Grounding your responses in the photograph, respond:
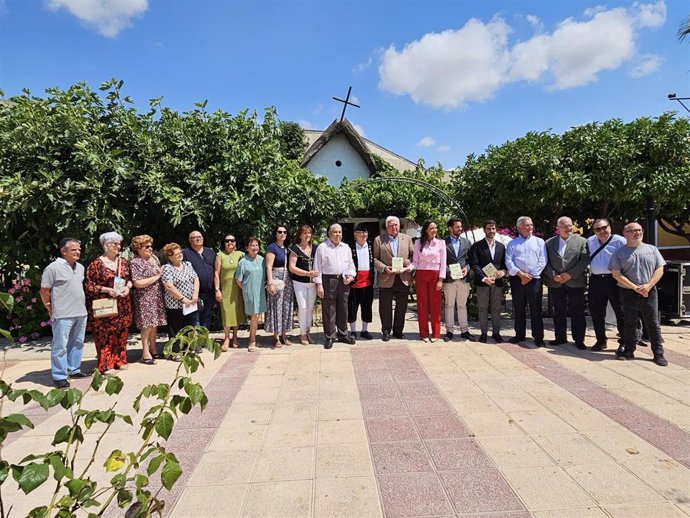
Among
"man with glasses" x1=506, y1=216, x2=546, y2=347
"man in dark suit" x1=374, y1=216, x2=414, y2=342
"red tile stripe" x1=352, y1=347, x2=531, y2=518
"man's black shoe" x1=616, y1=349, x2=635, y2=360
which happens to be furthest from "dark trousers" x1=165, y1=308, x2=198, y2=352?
"man's black shoe" x1=616, y1=349, x2=635, y2=360

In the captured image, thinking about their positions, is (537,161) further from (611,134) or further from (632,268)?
(632,268)

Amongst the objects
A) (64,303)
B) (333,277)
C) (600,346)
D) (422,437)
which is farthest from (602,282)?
(64,303)

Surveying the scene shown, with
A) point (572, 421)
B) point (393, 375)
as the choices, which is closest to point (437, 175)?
point (393, 375)

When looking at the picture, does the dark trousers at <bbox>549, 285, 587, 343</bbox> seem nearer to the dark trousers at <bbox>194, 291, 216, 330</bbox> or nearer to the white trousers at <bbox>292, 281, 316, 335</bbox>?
the white trousers at <bbox>292, 281, 316, 335</bbox>

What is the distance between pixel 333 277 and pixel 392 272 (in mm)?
874

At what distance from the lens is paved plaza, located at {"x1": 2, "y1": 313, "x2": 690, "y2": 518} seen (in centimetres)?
255

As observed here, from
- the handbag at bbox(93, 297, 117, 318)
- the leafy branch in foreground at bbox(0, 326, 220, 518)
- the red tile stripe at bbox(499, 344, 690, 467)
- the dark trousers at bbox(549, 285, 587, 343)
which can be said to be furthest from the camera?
the dark trousers at bbox(549, 285, 587, 343)

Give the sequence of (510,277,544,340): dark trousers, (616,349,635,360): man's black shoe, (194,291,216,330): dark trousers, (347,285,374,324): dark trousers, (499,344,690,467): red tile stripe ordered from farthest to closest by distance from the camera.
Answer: (347,285,374,324): dark trousers → (194,291,216,330): dark trousers → (510,277,544,340): dark trousers → (616,349,635,360): man's black shoe → (499,344,690,467): red tile stripe

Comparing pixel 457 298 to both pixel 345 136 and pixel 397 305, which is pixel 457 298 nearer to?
pixel 397 305

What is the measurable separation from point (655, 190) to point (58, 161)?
369 inches

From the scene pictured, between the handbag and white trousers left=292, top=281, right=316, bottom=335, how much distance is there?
2353 millimetres

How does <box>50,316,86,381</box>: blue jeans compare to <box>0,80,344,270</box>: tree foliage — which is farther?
<box>0,80,344,270</box>: tree foliage

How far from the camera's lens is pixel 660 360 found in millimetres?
5082

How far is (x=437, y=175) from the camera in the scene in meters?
12.8
